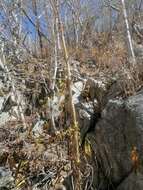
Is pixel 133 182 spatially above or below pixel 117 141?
below

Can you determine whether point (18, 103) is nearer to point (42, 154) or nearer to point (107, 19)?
point (42, 154)

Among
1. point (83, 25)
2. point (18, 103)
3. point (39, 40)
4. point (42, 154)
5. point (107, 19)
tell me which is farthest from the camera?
point (107, 19)

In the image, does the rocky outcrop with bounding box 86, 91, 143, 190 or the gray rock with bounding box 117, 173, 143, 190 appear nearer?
the gray rock with bounding box 117, 173, 143, 190

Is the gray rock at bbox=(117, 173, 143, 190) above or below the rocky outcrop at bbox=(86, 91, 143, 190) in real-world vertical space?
below

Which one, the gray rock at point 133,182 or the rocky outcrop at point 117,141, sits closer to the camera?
the gray rock at point 133,182

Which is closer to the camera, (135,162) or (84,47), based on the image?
(135,162)

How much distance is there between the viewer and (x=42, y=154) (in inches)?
231

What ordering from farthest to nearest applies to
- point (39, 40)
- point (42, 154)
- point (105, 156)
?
1. point (39, 40)
2. point (42, 154)
3. point (105, 156)

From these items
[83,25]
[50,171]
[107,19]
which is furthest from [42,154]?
[107,19]

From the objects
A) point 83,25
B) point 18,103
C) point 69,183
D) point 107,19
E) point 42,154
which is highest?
point 107,19

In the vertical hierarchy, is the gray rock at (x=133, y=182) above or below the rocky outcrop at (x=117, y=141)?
below

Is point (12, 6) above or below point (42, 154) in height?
above

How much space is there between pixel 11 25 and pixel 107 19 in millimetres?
5788

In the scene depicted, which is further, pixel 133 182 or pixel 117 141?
pixel 117 141
